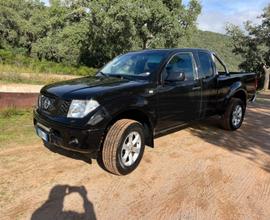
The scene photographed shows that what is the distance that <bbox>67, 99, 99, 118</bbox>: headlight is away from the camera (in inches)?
158

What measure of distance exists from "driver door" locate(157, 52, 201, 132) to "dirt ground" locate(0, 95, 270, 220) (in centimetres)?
61

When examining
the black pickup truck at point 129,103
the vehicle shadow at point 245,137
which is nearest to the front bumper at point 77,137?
the black pickup truck at point 129,103

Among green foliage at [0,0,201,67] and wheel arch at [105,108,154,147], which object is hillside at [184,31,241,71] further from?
wheel arch at [105,108,154,147]

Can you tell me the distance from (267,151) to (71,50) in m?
29.3

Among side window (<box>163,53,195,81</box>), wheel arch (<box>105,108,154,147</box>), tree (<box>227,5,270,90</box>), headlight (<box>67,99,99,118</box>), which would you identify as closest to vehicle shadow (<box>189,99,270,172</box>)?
side window (<box>163,53,195,81</box>)

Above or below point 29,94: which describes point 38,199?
below

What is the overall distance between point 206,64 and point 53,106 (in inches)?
127

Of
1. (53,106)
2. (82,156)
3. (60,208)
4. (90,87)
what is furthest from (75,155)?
(60,208)

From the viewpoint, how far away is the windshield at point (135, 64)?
511cm

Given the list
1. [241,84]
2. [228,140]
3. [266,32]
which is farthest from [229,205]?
[266,32]

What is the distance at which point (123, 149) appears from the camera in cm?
441

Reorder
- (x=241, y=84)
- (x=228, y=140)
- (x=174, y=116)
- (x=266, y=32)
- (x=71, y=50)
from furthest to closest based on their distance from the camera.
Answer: (x=71, y=50), (x=266, y=32), (x=241, y=84), (x=228, y=140), (x=174, y=116)

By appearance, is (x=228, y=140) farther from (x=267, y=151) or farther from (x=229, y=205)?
(x=229, y=205)

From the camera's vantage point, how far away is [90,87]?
441 centimetres
